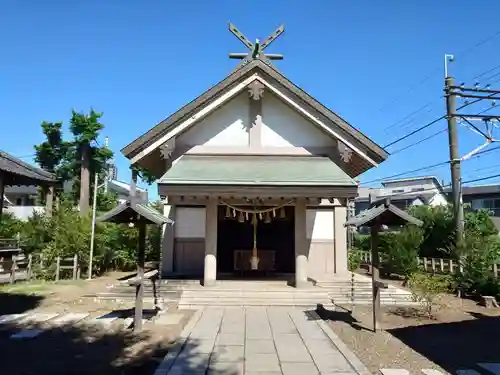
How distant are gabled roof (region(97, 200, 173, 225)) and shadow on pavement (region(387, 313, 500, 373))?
18.7ft

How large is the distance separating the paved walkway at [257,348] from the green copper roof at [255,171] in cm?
382

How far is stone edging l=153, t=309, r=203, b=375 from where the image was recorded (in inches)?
231

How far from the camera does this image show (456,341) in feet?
26.3

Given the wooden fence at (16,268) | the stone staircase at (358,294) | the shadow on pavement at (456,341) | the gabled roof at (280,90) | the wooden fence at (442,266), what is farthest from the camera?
the wooden fence at (16,268)

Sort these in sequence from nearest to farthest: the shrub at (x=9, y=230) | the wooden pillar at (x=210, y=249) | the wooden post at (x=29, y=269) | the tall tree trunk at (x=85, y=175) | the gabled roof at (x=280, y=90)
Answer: the wooden pillar at (x=210, y=249)
the gabled roof at (x=280, y=90)
the wooden post at (x=29, y=269)
the shrub at (x=9, y=230)
the tall tree trunk at (x=85, y=175)

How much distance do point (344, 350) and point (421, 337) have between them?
228 cm

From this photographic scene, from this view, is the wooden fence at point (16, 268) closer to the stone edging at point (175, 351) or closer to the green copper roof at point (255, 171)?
the green copper roof at point (255, 171)

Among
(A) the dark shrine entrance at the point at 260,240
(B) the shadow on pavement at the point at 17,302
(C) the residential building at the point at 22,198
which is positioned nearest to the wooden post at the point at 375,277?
(A) the dark shrine entrance at the point at 260,240

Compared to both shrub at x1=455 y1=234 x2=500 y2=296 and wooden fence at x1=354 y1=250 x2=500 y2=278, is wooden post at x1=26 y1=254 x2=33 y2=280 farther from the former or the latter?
shrub at x1=455 y1=234 x2=500 y2=296

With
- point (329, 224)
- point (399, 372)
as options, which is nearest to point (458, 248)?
point (329, 224)

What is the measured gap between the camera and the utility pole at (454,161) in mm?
15180

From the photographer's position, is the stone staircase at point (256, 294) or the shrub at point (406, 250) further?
the shrub at point (406, 250)

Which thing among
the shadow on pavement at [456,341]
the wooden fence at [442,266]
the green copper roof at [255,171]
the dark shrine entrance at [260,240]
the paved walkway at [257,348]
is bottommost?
the shadow on pavement at [456,341]

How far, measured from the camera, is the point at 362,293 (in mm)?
12188
